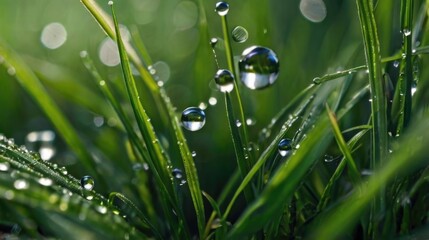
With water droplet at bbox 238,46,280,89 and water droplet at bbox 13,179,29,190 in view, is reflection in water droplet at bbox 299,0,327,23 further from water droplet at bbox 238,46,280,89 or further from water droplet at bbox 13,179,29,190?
water droplet at bbox 13,179,29,190

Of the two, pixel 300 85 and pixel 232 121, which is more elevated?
pixel 300 85

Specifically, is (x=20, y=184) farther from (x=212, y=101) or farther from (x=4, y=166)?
(x=212, y=101)

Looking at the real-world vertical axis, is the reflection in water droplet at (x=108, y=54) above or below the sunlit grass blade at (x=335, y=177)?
above

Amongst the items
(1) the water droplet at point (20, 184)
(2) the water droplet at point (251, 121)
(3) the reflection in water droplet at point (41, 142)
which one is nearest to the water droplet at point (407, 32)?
(2) the water droplet at point (251, 121)

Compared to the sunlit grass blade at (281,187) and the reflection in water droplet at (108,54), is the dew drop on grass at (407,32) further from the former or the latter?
the reflection in water droplet at (108,54)

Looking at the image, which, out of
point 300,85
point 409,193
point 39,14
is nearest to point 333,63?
point 300,85

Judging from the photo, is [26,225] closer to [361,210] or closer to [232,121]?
[232,121]

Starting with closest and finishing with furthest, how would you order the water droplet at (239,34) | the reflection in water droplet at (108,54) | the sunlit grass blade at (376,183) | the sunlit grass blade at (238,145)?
1. the sunlit grass blade at (376,183)
2. the sunlit grass blade at (238,145)
3. the water droplet at (239,34)
4. the reflection in water droplet at (108,54)

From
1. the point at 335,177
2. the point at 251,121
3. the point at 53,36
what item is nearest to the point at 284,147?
the point at 335,177
